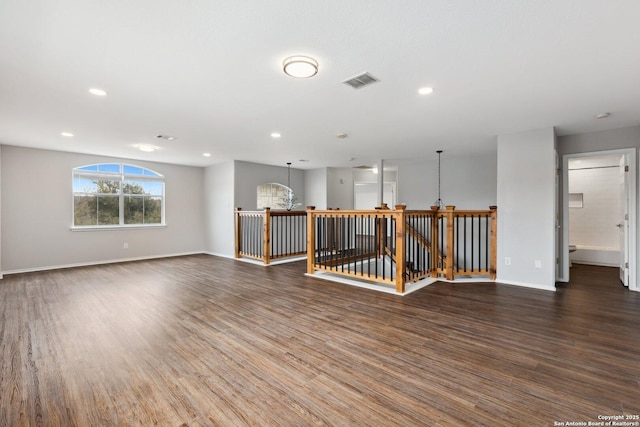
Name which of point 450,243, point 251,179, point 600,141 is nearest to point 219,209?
point 251,179

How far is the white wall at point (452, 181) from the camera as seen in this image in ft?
22.5

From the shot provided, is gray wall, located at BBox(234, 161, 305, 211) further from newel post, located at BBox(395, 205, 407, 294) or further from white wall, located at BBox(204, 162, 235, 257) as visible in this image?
newel post, located at BBox(395, 205, 407, 294)

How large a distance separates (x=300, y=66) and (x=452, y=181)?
239 inches

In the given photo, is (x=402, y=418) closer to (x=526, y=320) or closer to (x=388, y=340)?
(x=388, y=340)

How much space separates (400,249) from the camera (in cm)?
424

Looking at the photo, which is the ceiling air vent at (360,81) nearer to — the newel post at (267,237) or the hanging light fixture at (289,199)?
the newel post at (267,237)

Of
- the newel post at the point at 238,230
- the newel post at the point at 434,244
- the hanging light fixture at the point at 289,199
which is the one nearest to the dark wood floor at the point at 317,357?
the newel post at the point at 434,244

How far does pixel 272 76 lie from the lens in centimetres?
270

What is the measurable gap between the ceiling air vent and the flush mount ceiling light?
40 cm

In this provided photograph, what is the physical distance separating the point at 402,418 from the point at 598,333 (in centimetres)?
245

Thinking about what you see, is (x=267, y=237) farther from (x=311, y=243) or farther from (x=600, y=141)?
(x=600, y=141)

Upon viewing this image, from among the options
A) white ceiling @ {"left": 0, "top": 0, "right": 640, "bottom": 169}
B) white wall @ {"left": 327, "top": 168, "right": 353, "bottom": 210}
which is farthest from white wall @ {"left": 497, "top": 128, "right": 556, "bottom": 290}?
white wall @ {"left": 327, "top": 168, "right": 353, "bottom": 210}

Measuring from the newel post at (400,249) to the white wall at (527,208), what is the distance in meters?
1.84

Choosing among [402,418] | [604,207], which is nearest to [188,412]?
[402,418]
